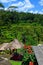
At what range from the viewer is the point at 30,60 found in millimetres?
15281

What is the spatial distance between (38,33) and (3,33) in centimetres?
554

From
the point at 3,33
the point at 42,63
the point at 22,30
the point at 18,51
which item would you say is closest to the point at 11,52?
the point at 18,51

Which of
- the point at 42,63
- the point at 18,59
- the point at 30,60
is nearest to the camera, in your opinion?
the point at 42,63

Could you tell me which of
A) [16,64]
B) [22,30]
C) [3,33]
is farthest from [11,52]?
[22,30]

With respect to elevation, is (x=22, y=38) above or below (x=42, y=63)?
below

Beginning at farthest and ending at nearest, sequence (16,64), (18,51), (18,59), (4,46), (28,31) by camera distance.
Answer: (28,31)
(18,51)
(4,46)
(18,59)
(16,64)

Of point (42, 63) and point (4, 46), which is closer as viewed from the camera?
point (42, 63)

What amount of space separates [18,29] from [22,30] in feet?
2.08

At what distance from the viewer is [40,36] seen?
126 feet

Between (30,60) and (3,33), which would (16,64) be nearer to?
(30,60)

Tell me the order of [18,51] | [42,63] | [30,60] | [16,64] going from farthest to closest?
[18,51]
[16,64]
[30,60]
[42,63]

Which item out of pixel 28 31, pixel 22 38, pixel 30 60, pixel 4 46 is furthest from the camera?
pixel 28 31

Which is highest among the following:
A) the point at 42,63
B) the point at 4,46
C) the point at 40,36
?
the point at 42,63

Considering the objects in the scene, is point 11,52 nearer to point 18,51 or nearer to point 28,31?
point 18,51
